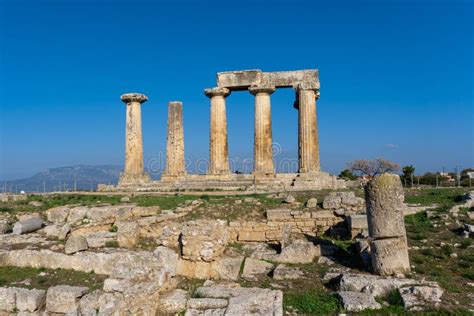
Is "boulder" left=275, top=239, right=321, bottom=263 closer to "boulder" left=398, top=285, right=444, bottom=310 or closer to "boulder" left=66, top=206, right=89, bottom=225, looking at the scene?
"boulder" left=398, top=285, right=444, bottom=310

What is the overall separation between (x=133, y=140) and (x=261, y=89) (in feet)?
38.0

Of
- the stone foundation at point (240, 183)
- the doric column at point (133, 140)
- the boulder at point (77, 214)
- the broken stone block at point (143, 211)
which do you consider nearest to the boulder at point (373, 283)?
the broken stone block at point (143, 211)

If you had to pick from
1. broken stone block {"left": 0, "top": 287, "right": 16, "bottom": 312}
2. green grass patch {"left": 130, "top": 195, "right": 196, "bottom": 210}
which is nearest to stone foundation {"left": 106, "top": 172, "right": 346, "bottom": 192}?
green grass patch {"left": 130, "top": 195, "right": 196, "bottom": 210}

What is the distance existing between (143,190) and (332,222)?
16.8 m

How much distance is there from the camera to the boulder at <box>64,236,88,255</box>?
12.2 m

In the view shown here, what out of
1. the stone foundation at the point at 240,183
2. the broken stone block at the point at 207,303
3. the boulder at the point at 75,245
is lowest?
the broken stone block at the point at 207,303

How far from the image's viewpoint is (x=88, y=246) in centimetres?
1313

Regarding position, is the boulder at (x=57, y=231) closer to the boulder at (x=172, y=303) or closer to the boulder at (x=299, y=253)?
the boulder at (x=172, y=303)

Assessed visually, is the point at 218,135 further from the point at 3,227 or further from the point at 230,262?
the point at 230,262

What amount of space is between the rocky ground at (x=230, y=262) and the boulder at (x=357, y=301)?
2 cm

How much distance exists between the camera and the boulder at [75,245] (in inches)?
482

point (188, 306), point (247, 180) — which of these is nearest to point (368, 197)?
point (188, 306)

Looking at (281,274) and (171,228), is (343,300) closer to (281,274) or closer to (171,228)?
(281,274)

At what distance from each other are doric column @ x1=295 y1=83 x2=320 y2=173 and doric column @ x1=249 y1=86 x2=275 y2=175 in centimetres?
239
